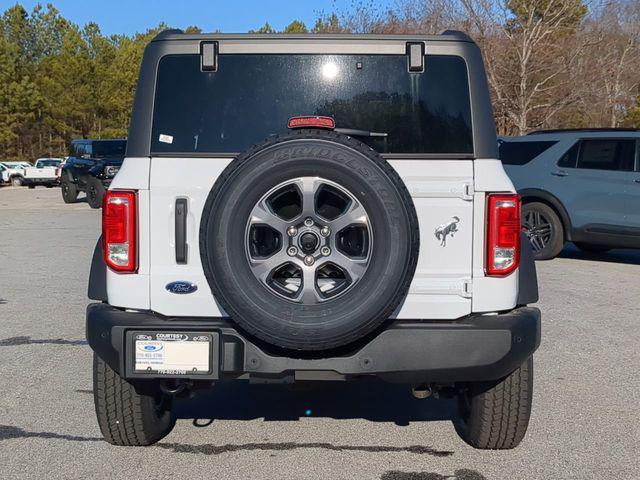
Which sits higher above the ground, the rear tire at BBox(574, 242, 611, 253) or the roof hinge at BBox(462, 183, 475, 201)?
the roof hinge at BBox(462, 183, 475, 201)

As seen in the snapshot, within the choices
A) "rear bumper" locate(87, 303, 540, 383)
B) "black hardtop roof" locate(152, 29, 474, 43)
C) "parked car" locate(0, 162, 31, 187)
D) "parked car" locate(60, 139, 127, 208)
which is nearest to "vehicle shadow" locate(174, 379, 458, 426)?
"rear bumper" locate(87, 303, 540, 383)

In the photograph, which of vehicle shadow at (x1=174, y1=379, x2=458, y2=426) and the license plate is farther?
vehicle shadow at (x1=174, y1=379, x2=458, y2=426)

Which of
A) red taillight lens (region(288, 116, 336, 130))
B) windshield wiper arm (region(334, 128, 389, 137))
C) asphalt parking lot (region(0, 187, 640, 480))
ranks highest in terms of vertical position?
red taillight lens (region(288, 116, 336, 130))

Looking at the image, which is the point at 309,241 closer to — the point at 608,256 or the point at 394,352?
the point at 394,352

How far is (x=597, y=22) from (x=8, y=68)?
38.1 m

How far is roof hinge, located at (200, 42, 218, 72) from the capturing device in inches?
150

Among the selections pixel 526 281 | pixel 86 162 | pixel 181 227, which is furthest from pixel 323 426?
pixel 86 162

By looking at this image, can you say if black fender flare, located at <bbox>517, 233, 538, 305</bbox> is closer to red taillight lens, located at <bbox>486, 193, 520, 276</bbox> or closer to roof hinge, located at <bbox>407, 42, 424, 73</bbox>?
red taillight lens, located at <bbox>486, 193, 520, 276</bbox>

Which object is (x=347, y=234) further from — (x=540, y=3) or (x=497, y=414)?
(x=540, y=3)

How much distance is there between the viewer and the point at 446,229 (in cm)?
365

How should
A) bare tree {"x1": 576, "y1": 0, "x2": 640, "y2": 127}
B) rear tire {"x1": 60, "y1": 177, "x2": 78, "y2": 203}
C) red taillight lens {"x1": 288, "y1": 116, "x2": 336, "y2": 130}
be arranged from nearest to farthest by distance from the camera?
red taillight lens {"x1": 288, "y1": 116, "x2": 336, "y2": 130} → rear tire {"x1": 60, "y1": 177, "x2": 78, "y2": 203} → bare tree {"x1": 576, "y1": 0, "x2": 640, "y2": 127}

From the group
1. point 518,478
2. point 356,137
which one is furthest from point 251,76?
point 518,478

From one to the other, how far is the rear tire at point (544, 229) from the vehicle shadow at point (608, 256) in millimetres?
868

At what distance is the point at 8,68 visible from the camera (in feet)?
173
